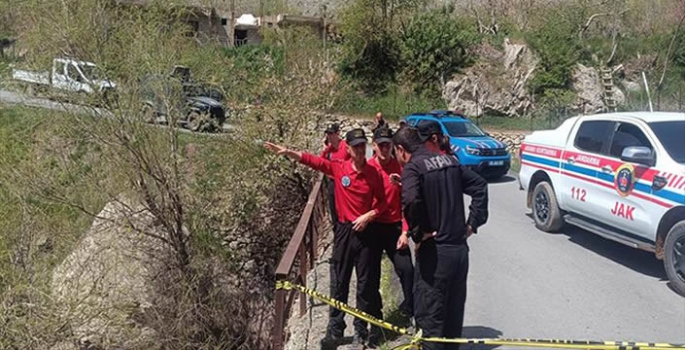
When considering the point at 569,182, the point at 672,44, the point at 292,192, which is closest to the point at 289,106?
the point at 292,192

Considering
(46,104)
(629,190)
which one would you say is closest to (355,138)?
(629,190)

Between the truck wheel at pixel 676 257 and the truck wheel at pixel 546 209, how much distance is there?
2.55 metres

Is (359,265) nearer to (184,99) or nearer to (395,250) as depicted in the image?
(395,250)

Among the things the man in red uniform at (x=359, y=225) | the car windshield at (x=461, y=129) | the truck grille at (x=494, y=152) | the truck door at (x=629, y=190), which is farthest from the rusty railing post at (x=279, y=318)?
the car windshield at (x=461, y=129)

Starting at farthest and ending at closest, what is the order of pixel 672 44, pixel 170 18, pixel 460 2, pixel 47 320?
pixel 460 2, pixel 672 44, pixel 170 18, pixel 47 320

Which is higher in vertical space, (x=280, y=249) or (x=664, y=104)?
(x=664, y=104)

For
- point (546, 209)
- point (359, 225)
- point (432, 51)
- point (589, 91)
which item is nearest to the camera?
point (359, 225)

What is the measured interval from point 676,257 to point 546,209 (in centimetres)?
302

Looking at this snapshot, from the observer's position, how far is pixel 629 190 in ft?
26.9

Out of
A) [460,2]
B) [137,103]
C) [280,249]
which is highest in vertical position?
[460,2]

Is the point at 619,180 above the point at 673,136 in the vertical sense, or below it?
below

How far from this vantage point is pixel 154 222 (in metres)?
11.7

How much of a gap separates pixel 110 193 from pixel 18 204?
152cm

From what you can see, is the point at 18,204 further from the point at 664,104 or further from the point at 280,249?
the point at 664,104
